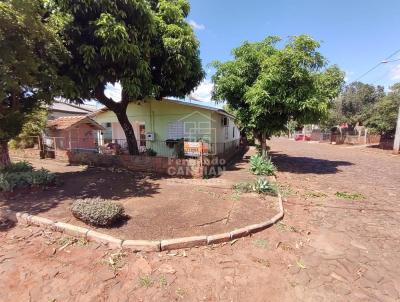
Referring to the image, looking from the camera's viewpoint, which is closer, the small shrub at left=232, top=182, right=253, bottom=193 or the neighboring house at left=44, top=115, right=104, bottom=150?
the small shrub at left=232, top=182, right=253, bottom=193

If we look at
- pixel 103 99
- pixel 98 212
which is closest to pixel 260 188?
pixel 98 212

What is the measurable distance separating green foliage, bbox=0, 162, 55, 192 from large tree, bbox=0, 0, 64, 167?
1.91 ft

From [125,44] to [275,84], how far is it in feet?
22.2

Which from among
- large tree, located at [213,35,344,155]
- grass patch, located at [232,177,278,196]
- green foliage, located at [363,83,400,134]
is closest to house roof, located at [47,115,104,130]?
→ large tree, located at [213,35,344,155]

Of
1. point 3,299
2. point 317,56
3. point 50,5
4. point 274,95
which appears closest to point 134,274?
point 3,299

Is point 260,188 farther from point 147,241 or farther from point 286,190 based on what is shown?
point 147,241

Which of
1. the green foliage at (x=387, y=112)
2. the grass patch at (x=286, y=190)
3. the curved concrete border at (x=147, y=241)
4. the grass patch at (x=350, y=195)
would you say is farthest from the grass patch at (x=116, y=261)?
the green foliage at (x=387, y=112)

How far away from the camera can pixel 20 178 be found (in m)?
7.16

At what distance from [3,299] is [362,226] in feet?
22.6

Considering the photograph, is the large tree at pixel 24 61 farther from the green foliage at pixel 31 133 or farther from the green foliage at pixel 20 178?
the green foliage at pixel 31 133

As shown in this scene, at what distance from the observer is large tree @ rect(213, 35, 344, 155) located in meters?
10.2

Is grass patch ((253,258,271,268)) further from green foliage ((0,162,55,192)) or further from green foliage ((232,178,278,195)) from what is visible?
green foliage ((0,162,55,192))

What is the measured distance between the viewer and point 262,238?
4.65 metres

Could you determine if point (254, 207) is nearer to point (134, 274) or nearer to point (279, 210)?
point (279, 210)
